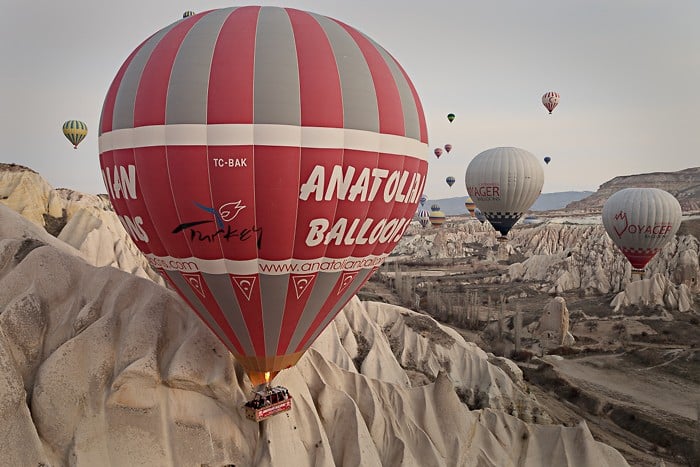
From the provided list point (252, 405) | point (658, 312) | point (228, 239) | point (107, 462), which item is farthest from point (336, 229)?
point (658, 312)

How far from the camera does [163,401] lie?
1105cm

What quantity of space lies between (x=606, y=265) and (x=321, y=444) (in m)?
57.5

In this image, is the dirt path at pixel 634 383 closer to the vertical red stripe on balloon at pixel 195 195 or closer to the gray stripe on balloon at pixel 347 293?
the gray stripe on balloon at pixel 347 293

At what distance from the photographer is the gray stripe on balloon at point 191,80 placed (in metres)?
8.98

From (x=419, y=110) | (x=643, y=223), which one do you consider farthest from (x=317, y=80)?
(x=643, y=223)

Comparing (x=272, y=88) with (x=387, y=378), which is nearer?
(x=272, y=88)

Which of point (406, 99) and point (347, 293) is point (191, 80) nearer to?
point (406, 99)

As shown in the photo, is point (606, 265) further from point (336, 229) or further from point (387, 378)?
point (336, 229)

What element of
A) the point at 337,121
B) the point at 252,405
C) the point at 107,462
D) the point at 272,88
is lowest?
the point at 107,462

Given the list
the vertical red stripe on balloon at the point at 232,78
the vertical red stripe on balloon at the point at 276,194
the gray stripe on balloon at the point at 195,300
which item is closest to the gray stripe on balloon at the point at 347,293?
the gray stripe on balloon at the point at 195,300

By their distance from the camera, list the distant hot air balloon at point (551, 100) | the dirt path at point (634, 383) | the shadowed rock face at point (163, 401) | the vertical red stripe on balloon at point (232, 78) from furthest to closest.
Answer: the distant hot air balloon at point (551, 100), the dirt path at point (634, 383), the shadowed rock face at point (163, 401), the vertical red stripe on balloon at point (232, 78)

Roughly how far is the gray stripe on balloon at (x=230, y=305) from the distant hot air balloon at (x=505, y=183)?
3194cm

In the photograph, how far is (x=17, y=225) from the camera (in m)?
14.9

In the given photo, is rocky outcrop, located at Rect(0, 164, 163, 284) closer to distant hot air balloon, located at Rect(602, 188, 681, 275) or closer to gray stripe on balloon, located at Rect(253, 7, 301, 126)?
gray stripe on balloon, located at Rect(253, 7, 301, 126)
